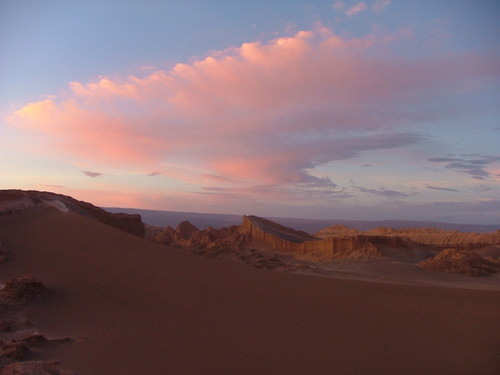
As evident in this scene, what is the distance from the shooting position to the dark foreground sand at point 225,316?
464 cm

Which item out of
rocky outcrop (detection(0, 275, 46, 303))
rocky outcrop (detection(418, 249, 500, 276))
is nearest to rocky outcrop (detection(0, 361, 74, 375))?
rocky outcrop (detection(0, 275, 46, 303))

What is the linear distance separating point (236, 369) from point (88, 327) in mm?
2376

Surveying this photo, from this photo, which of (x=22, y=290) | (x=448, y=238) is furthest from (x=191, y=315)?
(x=448, y=238)

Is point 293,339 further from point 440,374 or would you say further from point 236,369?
point 440,374

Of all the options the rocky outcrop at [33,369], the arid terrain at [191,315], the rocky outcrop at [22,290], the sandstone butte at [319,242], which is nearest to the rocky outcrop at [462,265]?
the sandstone butte at [319,242]

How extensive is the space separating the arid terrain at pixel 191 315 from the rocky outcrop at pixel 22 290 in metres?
0.02

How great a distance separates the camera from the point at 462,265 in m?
19.6

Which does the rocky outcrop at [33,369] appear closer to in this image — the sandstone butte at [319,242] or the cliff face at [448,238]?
the sandstone butte at [319,242]

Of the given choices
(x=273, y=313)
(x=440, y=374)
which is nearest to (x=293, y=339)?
(x=273, y=313)

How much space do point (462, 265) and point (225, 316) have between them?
17.4 metres

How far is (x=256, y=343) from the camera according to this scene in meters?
5.12

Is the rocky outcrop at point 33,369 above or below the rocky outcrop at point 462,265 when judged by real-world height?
above

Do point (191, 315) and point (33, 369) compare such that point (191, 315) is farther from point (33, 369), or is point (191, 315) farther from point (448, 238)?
point (448, 238)

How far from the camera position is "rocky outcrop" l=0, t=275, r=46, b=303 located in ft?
20.3
